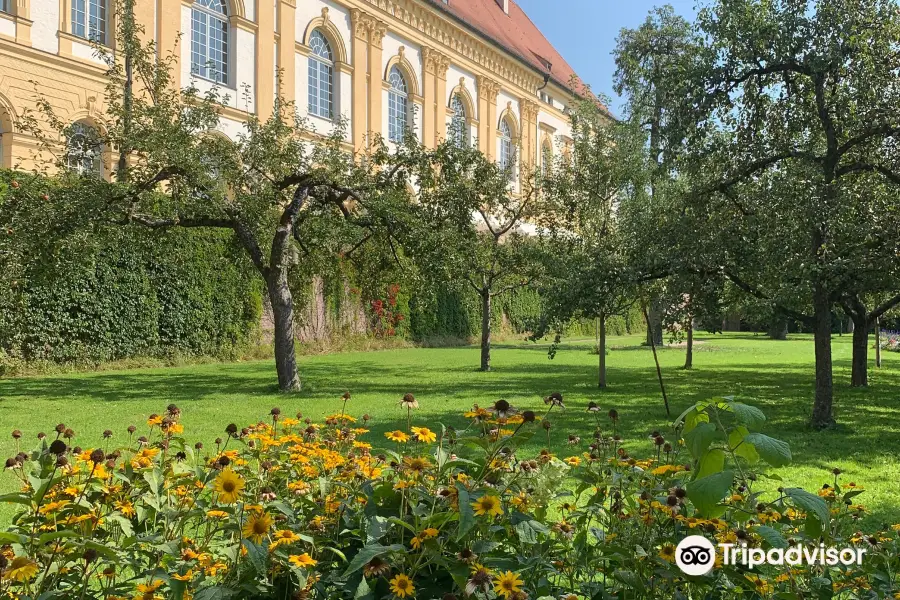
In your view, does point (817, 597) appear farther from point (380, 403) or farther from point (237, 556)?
point (380, 403)

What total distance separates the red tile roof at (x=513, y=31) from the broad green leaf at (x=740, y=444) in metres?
34.8

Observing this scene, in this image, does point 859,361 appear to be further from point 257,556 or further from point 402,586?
point 257,556

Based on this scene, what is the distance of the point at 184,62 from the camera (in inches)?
927

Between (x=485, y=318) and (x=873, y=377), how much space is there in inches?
415

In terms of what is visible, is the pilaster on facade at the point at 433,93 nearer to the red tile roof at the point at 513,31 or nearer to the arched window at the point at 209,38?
the red tile roof at the point at 513,31

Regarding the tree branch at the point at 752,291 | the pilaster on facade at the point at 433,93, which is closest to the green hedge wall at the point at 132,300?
the tree branch at the point at 752,291

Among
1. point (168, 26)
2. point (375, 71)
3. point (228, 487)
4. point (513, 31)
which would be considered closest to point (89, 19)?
point (168, 26)

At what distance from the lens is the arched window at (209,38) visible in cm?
2419

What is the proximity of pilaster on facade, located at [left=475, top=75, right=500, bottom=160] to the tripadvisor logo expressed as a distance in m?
38.1

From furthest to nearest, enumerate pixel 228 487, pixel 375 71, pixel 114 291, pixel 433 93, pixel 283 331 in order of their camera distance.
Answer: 1. pixel 433 93
2. pixel 375 71
3. pixel 114 291
4. pixel 283 331
5. pixel 228 487

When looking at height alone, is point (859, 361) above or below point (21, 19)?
below

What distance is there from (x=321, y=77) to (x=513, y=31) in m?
23.6

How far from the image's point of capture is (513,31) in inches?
1943

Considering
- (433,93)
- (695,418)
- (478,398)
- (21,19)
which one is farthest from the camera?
(433,93)
